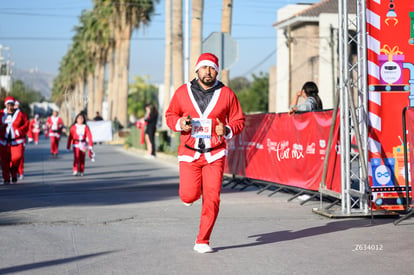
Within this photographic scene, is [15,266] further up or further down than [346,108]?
further down

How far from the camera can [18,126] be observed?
17391mm

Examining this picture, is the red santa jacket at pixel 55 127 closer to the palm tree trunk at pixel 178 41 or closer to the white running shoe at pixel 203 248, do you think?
the palm tree trunk at pixel 178 41

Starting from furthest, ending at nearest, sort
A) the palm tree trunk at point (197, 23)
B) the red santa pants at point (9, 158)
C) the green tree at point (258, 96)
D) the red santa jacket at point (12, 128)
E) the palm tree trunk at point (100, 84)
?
the green tree at point (258, 96) < the palm tree trunk at point (100, 84) < the palm tree trunk at point (197, 23) < the red santa pants at point (9, 158) < the red santa jacket at point (12, 128)

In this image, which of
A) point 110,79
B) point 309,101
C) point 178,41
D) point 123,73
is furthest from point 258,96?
point 309,101

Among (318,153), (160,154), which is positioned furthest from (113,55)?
(318,153)

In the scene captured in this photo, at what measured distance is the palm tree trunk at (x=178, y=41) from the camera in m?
31.9

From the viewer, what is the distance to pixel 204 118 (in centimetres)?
823

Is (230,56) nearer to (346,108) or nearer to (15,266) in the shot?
(346,108)

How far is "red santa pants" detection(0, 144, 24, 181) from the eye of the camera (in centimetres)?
1744

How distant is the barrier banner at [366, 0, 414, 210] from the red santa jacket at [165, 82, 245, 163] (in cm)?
356

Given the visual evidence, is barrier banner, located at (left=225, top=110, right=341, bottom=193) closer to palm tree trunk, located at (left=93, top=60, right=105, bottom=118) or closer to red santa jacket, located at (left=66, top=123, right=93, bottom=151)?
red santa jacket, located at (left=66, top=123, right=93, bottom=151)

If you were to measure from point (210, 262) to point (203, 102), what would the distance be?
163cm

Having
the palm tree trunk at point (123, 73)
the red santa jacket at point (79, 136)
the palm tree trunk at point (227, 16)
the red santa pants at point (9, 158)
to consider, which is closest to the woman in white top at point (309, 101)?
the red santa pants at point (9, 158)

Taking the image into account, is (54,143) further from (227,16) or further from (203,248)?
(203,248)
